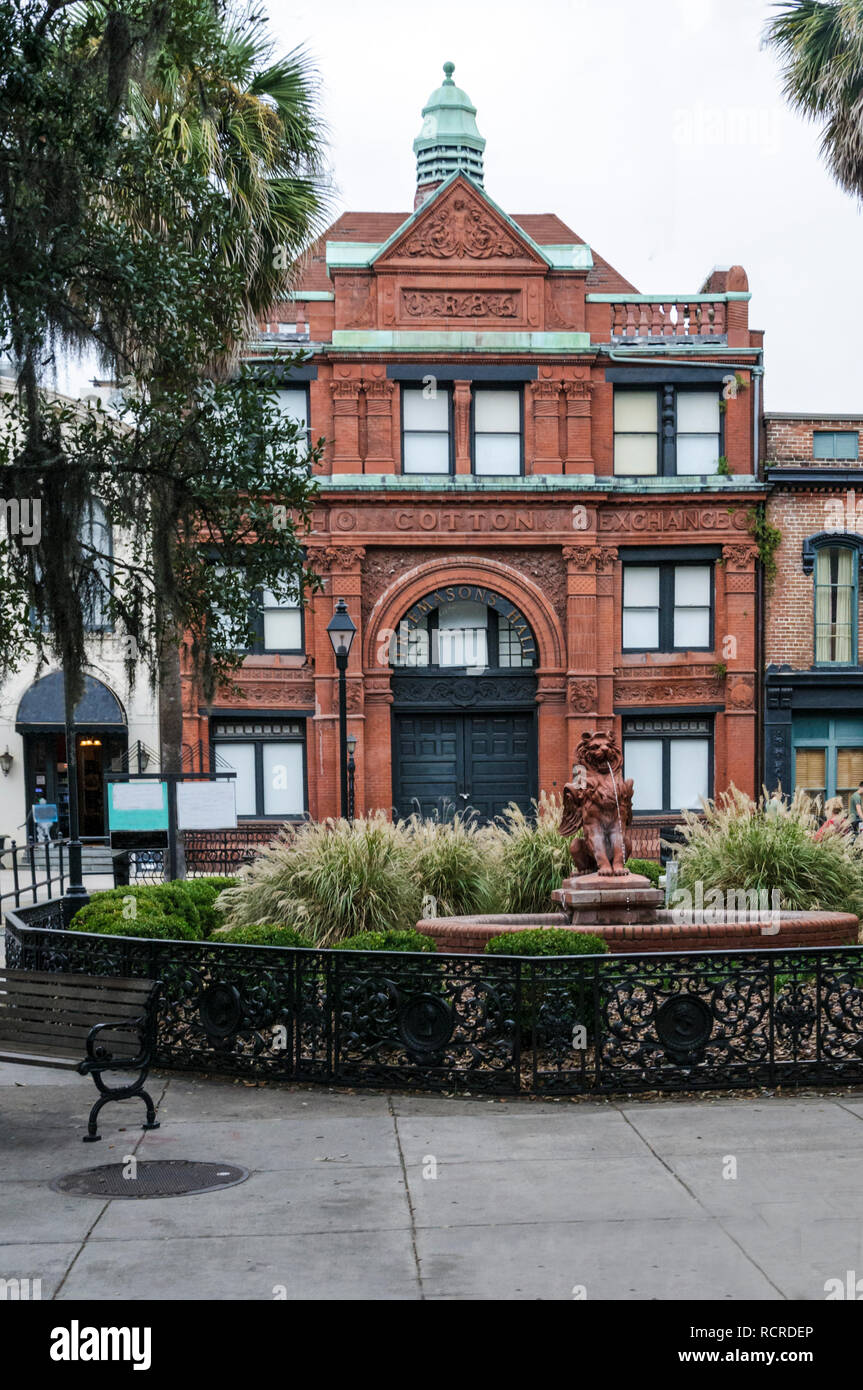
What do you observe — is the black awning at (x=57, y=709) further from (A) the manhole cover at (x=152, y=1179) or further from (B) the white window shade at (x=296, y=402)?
(A) the manhole cover at (x=152, y=1179)

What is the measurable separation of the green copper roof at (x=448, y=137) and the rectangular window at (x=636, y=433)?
32.3 ft

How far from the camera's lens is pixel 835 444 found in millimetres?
31422

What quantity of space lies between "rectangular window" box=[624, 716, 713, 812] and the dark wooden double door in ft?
Answer: 7.46

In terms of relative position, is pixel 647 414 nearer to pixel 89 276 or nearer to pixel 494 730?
pixel 494 730

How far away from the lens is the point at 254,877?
14.9 m

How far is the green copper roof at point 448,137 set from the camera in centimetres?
3750

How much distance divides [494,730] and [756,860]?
54.3ft

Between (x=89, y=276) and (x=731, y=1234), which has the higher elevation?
(x=89, y=276)

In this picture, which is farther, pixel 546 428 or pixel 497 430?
pixel 497 430

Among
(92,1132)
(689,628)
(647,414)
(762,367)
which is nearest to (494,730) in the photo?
(689,628)

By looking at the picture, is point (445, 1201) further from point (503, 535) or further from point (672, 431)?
point (672, 431)

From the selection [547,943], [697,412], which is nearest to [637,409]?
[697,412]

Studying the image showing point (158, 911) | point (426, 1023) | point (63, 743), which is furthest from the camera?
point (63, 743)

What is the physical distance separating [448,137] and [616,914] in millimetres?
29270
